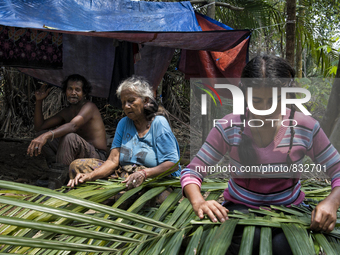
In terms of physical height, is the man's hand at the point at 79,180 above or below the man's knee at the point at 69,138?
below

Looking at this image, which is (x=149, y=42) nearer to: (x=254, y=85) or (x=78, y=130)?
(x=78, y=130)

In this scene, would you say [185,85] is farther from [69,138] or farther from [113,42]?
[69,138]

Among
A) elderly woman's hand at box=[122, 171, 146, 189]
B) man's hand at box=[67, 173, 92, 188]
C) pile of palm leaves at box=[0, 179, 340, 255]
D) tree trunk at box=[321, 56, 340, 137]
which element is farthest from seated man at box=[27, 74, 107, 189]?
tree trunk at box=[321, 56, 340, 137]

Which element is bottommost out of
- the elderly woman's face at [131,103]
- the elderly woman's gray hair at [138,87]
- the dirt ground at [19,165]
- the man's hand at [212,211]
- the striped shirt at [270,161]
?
the dirt ground at [19,165]

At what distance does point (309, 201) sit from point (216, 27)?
9.24 ft

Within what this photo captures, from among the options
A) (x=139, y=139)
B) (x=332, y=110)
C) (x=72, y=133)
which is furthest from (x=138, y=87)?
(x=332, y=110)

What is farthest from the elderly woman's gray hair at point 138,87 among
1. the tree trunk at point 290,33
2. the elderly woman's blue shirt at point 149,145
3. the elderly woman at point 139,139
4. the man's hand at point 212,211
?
the tree trunk at point 290,33

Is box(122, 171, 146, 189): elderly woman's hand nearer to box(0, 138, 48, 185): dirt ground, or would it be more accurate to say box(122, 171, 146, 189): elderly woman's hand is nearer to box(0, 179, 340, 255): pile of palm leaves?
box(0, 179, 340, 255): pile of palm leaves

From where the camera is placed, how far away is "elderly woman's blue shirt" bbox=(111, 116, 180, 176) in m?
2.09

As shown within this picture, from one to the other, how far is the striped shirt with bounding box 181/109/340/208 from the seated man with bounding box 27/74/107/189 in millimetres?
1730

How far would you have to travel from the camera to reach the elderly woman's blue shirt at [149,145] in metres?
2.09

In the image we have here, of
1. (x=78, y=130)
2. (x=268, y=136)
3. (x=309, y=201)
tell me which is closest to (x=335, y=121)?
(x=309, y=201)

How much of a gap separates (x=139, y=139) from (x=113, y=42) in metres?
1.88

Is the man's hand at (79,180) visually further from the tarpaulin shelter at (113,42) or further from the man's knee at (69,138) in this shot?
the tarpaulin shelter at (113,42)
